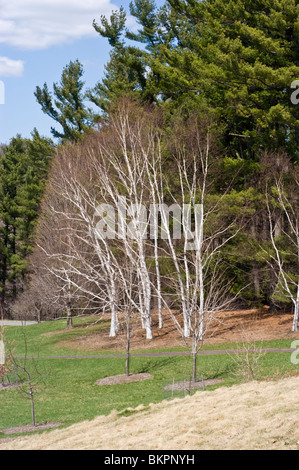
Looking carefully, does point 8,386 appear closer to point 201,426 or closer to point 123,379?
point 123,379

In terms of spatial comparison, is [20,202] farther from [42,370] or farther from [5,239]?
[42,370]

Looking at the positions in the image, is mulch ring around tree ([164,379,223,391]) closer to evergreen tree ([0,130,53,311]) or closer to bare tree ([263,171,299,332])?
bare tree ([263,171,299,332])

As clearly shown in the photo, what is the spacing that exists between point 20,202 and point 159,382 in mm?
37024

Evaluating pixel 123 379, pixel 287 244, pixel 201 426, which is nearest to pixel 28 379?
pixel 123 379

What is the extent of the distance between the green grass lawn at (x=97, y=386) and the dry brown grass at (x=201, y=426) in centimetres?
150

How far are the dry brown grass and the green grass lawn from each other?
1505mm

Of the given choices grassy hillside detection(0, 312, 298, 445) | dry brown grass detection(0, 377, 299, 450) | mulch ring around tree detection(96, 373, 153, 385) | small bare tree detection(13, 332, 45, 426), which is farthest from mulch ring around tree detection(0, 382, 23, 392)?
dry brown grass detection(0, 377, 299, 450)

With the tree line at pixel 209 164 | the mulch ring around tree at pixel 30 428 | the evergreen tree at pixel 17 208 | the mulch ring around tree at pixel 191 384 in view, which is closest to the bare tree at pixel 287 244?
the tree line at pixel 209 164

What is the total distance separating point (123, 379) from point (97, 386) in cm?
88

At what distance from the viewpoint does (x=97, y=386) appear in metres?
20.2

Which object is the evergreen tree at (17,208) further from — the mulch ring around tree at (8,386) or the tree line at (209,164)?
the mulch ring around tree at (8,386)

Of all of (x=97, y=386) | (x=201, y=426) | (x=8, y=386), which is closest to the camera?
(x=201, y=426)

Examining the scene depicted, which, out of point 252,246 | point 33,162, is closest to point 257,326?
point 252,246

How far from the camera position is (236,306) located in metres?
31.7
